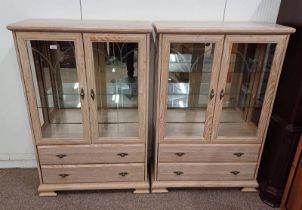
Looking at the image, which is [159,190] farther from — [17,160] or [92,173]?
[17,160]

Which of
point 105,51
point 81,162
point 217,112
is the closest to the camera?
point 105,51

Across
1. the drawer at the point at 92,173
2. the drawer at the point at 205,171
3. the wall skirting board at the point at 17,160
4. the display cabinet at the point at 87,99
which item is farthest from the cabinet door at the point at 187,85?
the wall skirting board at the point at 17,160

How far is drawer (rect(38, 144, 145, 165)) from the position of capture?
73.6 inches

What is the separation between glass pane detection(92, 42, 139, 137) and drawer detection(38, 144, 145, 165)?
10 cm

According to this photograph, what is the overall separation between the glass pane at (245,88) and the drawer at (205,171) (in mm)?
280

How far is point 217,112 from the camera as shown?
180 centimetres

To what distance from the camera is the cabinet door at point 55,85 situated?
5.18ft

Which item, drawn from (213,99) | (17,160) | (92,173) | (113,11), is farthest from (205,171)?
(17,160)

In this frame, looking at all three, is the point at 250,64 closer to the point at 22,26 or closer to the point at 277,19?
the point at 277,19

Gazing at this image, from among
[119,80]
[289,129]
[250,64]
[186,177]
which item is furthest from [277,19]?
[186,177]

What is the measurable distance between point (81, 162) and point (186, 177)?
853mm

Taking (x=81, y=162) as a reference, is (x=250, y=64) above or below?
above

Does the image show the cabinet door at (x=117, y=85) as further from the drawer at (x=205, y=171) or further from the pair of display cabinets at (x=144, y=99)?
the drawer at (x=205, y=171)

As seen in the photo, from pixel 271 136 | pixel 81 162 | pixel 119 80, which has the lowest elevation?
pixel 81 162
